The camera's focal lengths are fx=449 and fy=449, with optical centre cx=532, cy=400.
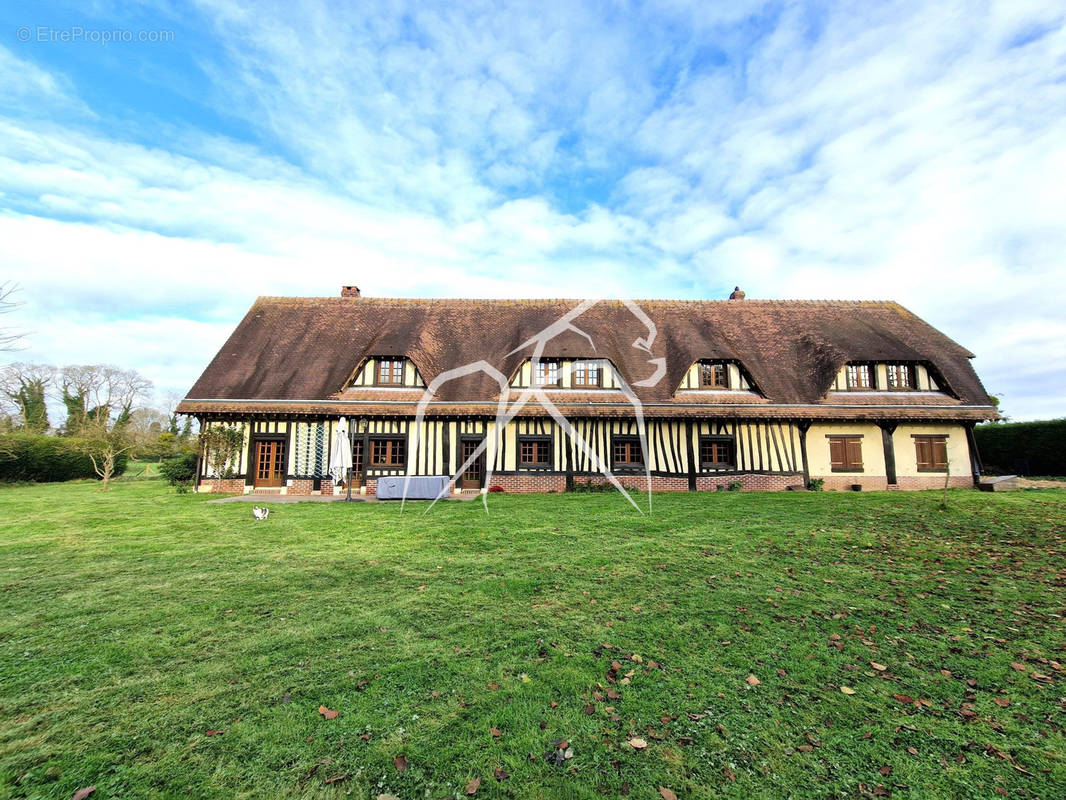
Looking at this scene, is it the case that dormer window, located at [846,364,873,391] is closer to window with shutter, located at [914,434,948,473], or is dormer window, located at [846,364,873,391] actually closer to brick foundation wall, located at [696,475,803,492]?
window with shutter, located at [914,434,948,473]

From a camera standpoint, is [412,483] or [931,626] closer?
[931,626]

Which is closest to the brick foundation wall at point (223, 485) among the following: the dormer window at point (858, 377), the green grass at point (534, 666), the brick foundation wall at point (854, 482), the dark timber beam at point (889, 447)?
the green grass at point (534, 666)

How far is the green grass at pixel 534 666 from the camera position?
99.6 inches

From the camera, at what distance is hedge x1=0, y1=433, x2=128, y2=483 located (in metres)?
17.5

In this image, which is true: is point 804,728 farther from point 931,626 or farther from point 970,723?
point 931,626

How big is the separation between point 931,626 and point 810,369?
13831 millimetres

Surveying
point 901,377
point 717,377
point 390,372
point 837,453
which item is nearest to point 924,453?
point 901,377

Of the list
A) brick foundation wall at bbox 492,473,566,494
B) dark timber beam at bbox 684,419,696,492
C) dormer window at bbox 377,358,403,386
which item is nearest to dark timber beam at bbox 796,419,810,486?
dark timber beam at bbox 684,419,696,492

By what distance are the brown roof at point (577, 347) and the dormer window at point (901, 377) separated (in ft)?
1.31

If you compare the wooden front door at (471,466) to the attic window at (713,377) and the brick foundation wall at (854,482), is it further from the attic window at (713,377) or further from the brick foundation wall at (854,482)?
the brick foundation wall at (854,482)

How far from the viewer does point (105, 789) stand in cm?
233

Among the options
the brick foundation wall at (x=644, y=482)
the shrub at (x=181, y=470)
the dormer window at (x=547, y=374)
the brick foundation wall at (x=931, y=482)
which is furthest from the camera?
the dormer window at (x=547, y=374)

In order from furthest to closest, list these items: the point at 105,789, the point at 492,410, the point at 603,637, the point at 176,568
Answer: the point at 492,410 < the point at 176,568 < the point at 603,637 < the point at 105,789

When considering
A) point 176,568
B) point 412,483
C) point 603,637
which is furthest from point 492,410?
point 603,637
